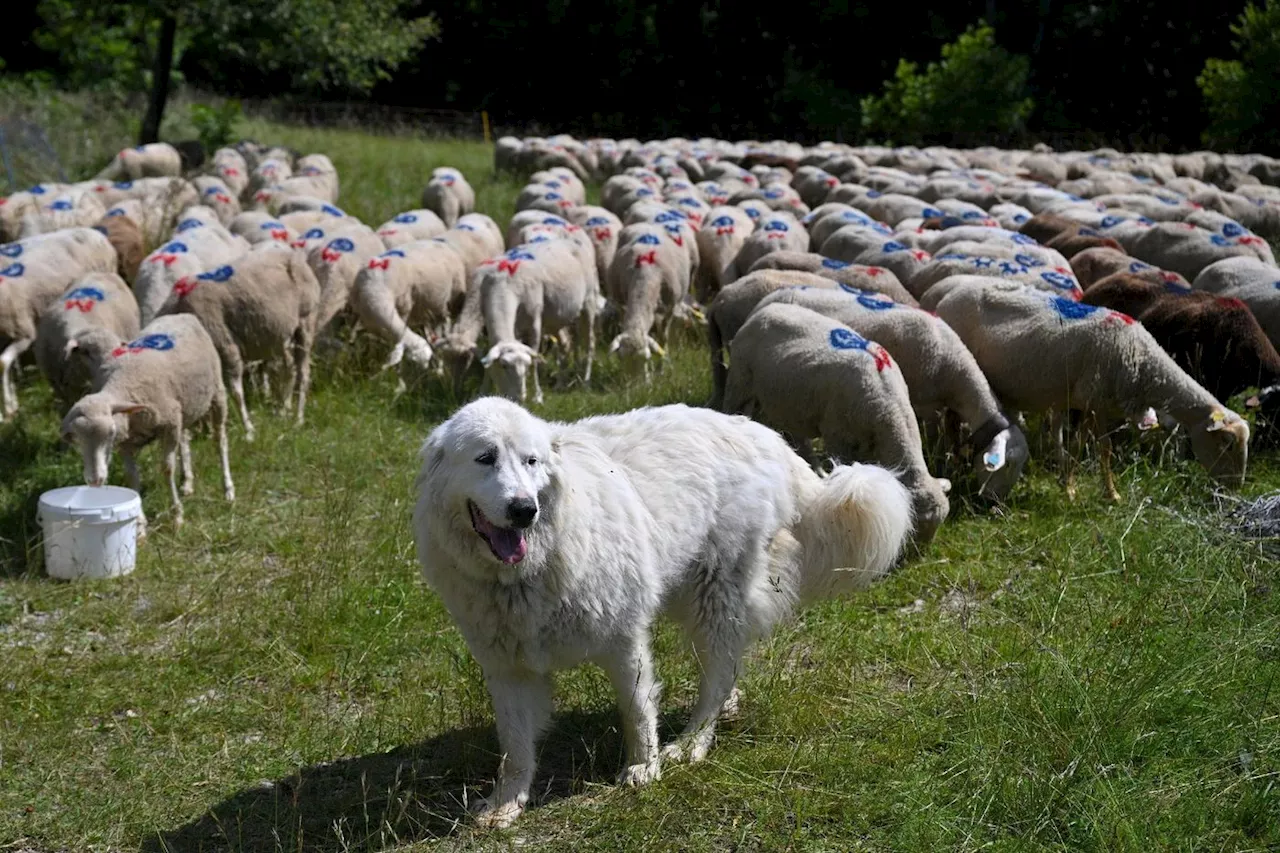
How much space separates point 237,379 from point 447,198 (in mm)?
8570

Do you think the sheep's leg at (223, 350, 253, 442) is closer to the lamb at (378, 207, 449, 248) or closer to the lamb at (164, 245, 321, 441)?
the lamb at (164, 245, 321, 441)

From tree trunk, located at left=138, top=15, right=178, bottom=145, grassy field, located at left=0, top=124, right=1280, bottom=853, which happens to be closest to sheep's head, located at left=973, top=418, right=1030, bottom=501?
grassy field, located at left=0, top=124, right=1280, bottom=853

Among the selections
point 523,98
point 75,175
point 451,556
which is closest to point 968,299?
point 451,556

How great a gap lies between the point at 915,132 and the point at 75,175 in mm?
19296

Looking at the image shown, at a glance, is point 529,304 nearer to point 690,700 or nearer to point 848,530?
point 690,700

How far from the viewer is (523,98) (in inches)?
1607

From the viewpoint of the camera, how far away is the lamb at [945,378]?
23.9 ft

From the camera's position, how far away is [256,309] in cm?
894

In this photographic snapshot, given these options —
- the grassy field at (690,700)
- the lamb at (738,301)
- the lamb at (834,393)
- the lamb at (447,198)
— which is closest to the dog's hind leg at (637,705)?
the grassy field at (690,700)

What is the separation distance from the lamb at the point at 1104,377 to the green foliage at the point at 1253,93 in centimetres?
2290

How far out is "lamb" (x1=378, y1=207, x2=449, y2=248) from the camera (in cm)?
1198

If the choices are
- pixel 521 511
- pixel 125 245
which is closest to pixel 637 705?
pixel 521 511

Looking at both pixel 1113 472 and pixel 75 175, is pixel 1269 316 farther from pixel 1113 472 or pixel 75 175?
pixel 75 175

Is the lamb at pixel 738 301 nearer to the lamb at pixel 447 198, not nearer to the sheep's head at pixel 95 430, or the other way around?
the sheep's head at pixel 95 430
